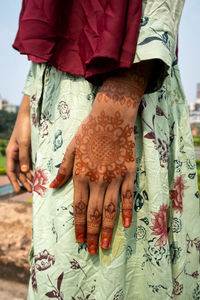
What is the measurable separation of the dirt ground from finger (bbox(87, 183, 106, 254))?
87 centimetres

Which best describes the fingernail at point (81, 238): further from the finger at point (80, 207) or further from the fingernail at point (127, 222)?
the fingernail at point (127, 222)

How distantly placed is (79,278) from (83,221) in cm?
16

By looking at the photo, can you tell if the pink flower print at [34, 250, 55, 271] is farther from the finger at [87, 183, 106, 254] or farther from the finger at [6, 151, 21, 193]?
the finger at [6, 151, 21, 193]

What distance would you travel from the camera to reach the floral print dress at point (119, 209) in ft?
2.13

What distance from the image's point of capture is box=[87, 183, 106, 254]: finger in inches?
24.2

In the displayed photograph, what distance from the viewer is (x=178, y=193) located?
802 mm

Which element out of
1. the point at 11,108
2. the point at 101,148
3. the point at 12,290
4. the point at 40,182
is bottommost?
the point at 12,290

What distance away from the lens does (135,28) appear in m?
0.61

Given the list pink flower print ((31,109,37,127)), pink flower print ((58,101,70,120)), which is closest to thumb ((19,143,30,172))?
pink flower print ((31,109,37,127))

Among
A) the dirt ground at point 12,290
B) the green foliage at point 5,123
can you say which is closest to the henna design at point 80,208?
the dirt ground at point 12,290

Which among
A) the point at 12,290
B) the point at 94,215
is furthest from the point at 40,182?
the point at 12,290

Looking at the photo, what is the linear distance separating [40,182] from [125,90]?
359 millimetres

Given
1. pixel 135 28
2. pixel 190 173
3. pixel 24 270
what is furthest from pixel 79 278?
pixel 24 270

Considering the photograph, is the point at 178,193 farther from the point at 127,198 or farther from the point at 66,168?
the point at 66,168
